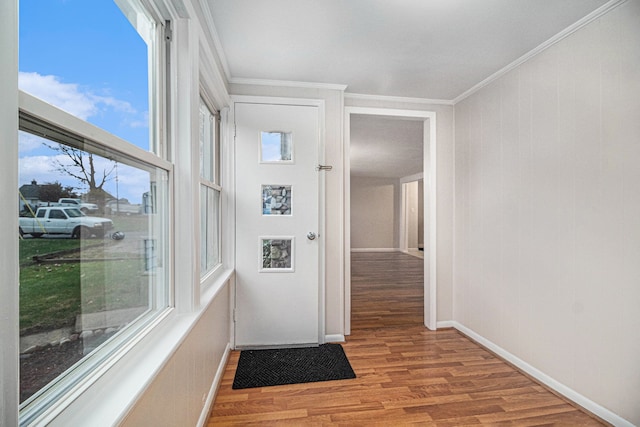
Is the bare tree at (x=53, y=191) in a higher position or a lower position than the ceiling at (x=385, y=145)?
lower

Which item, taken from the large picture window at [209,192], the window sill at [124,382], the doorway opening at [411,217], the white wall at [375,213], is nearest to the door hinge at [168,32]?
the large picture window at [209,192]

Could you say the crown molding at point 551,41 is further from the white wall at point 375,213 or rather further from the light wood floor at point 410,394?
the white wall at point 375,213

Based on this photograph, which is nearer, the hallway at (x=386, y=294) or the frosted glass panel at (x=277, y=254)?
the frosted glass panel at (x=277, y=254)

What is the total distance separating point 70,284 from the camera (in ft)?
2.39

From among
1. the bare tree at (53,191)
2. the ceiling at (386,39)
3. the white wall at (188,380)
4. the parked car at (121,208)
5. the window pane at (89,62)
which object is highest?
the ceiling at (386,39)

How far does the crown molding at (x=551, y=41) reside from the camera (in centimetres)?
163

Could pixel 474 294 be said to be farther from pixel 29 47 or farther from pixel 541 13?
pixel 29 47

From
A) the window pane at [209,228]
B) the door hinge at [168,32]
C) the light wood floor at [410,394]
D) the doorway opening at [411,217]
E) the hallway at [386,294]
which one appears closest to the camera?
the door hinge at [168,32]

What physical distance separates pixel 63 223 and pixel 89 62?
462 mm

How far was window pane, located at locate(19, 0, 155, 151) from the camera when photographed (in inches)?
24.3

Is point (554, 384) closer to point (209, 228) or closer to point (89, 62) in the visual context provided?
point (209, 228)

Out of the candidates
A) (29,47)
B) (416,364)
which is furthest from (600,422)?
(29,47)

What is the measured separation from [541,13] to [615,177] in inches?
41.6

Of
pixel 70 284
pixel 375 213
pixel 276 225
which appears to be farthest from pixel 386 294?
pixel 375 213
